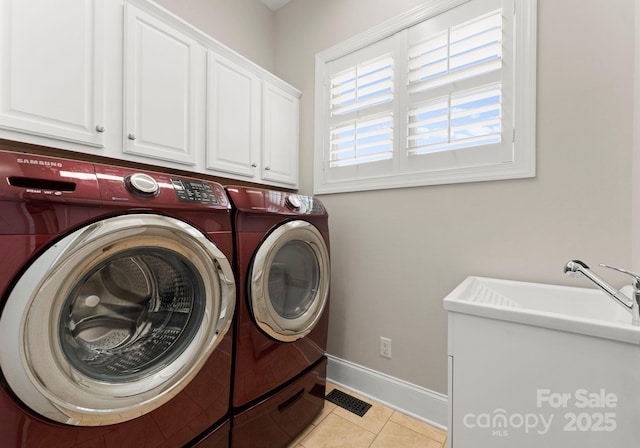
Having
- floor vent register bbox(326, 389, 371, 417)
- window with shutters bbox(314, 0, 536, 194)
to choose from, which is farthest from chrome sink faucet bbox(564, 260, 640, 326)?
floor vent register bbox(326, 389, 371, 417)

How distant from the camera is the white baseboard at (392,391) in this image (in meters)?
1.57

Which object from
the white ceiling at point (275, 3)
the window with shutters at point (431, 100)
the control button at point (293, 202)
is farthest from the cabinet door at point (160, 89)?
the white ceiling at point (275, 3)

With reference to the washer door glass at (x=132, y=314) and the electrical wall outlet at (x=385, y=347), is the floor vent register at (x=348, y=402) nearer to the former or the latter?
the electrical wall outlet at (x=385, y=347)

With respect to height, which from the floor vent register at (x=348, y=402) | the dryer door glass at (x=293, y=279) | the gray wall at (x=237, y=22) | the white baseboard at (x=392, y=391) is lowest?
the floor vent register at (x=348, y=402)

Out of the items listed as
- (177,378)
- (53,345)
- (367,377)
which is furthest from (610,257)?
(53,345)

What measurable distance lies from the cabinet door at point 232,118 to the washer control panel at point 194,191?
2.10 feet

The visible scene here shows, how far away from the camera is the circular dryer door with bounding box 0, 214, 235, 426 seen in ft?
2.17

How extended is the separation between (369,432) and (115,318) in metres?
1.36

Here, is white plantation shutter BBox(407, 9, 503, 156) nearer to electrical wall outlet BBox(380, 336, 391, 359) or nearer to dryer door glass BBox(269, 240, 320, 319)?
dryer door glass BBox(269, 240, 320, 319)

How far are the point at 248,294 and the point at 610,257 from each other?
5.10 feet

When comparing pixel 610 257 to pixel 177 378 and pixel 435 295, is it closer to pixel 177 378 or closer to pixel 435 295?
pixel 435 295

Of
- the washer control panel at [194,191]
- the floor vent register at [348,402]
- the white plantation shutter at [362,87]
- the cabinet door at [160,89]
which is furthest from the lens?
the white plantation shutter at [362,87]

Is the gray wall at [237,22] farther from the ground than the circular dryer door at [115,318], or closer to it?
farther from the ground

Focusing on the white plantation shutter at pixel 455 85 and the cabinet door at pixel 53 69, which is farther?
the white plantation shutter at pixel 455 85
